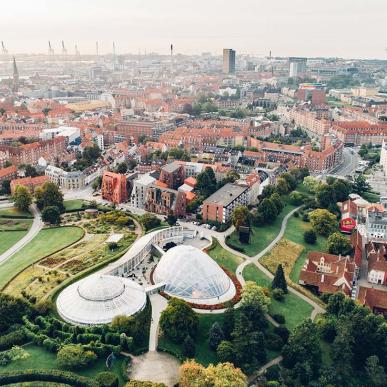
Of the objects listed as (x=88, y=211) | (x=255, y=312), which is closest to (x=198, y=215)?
(x=88, y=211)

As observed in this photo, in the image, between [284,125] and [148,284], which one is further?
[284,125]

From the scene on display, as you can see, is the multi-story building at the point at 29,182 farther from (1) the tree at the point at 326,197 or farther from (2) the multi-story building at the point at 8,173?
(1) the tree at the point at 326,197

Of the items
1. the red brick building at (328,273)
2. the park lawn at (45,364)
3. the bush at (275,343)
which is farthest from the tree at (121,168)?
the bush at (275,343)

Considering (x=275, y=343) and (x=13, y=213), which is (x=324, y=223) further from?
(x=13, y=213)

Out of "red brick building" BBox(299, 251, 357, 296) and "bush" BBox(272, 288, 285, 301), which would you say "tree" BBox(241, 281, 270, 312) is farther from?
"red brick building" BBox(299, 251, 357, 296)

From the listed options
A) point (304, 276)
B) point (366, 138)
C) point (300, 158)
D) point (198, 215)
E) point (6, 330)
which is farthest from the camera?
point (366, 138)

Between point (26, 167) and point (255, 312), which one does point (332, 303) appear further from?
point (26, 167)

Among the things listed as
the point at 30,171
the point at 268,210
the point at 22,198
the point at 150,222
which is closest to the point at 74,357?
the point at 150,222
